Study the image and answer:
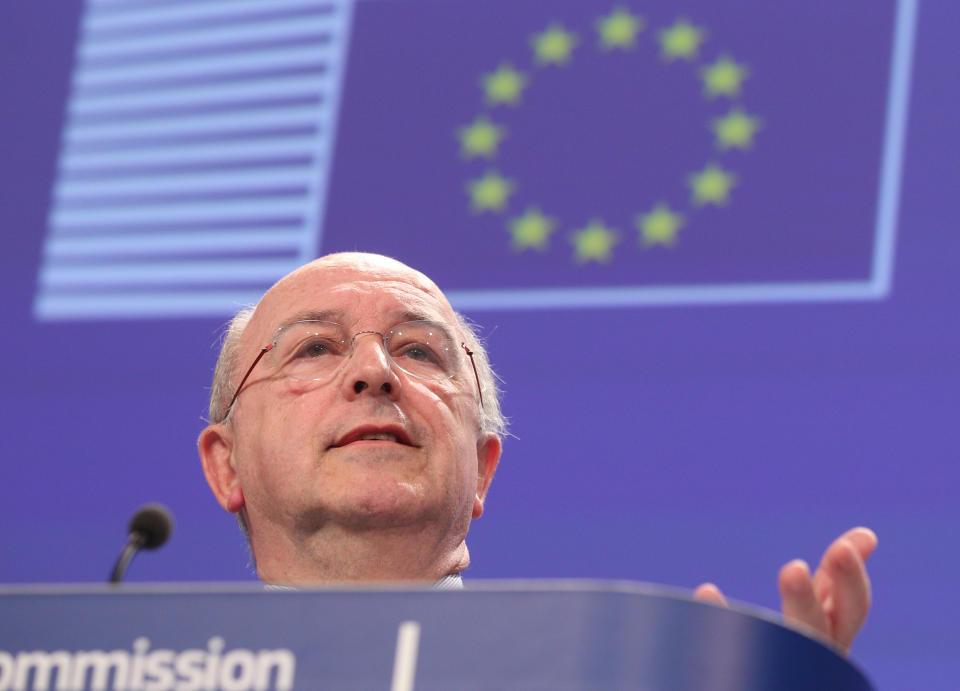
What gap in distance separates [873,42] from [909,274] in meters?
0.50

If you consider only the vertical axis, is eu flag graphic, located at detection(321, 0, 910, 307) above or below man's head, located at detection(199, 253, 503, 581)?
above

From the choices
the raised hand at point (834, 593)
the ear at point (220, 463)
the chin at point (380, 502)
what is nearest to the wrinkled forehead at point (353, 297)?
the ear at point (220, 463)

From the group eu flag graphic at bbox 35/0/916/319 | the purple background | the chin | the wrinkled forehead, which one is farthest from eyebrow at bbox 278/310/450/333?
eu flag graphic at bbox 35/0/916/319

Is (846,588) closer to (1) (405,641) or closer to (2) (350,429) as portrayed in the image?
(1) (405,641)

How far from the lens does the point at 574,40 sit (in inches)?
107

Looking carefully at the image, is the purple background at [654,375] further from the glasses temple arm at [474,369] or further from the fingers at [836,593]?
the fingers at [836,593]

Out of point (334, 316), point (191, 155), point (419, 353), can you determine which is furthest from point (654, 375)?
point (191, 155)

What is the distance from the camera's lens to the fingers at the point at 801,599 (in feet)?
3.45

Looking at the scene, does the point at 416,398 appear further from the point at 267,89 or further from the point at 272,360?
the point at 267,89

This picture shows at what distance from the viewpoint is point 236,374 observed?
1867mm

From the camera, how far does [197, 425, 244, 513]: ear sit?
5.98 ft

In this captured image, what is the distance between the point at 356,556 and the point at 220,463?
33cm

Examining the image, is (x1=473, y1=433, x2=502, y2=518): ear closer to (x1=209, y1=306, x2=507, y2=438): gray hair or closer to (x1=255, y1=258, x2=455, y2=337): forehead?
(x1=209, y1=306, x2=507, y2=438): gray hair

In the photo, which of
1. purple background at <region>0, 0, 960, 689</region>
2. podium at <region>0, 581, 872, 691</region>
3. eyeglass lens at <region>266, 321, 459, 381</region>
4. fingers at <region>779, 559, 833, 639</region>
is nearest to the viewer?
podium at <region>0, 581, 872, 691</region>
